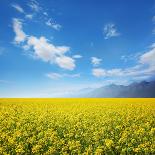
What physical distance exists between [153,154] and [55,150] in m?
3.92

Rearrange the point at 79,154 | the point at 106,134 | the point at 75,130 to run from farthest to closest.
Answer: the point at 75,130 < the point at 106,134 < the point at 79,154

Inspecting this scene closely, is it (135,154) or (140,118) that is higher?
(140,118)

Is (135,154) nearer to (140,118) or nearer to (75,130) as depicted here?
(75,130)

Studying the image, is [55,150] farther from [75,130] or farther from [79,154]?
[75,130]

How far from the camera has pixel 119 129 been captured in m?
15.1

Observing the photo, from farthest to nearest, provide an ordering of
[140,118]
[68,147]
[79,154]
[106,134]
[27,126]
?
[140,118]
[27,126]
[106,134]
[68,147]
[79,154]

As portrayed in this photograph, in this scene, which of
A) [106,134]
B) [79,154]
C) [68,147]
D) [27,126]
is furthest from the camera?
[27,126]

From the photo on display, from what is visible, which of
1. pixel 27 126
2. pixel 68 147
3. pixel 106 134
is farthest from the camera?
pixel 27 126

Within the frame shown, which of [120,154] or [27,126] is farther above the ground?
[27,126]

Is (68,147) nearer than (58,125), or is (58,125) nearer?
(68,147)

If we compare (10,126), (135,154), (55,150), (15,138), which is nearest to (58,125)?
(10,126)

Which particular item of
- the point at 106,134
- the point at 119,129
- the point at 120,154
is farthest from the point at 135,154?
the point at 119,129

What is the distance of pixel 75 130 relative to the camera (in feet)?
48.0

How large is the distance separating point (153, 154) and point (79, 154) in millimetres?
2958
